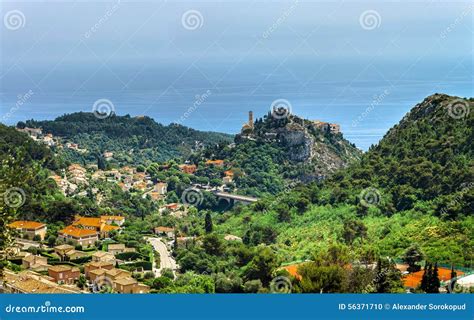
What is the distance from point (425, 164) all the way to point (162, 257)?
20.1 feet

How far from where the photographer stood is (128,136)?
39875mm

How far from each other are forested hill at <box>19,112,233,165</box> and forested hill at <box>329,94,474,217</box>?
19719 millimetres

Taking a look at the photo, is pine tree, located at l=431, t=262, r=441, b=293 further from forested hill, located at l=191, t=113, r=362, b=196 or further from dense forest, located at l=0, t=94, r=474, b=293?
forested hill, located at l=191, t=113, r=362, b=196

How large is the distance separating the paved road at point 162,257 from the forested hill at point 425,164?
4372 millimetres

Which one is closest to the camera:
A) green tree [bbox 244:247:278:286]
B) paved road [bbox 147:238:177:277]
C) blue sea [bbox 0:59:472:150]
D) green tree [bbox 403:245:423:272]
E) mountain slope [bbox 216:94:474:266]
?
green tree [bbox 244:247:278:286]

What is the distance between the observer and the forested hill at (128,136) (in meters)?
37.8

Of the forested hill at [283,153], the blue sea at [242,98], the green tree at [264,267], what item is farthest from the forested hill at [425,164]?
the blue sea at [242,98]

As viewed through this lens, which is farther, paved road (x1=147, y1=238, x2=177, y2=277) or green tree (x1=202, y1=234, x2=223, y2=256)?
green tree (x1=202, y1=234, x2=223, y2=256)

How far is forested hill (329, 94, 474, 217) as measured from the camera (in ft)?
45.5

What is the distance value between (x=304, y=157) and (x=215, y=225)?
8.76 metres

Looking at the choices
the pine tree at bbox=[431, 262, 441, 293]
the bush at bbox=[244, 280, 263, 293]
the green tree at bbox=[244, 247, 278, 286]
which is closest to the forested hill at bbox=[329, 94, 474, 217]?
the green tree at bbox=[244, 247, 278, 286]

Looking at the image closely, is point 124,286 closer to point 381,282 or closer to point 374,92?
point 381,282

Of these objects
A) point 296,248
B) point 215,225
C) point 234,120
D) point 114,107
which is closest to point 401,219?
point 296,248

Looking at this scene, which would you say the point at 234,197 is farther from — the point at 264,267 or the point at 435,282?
the point at 435,282
